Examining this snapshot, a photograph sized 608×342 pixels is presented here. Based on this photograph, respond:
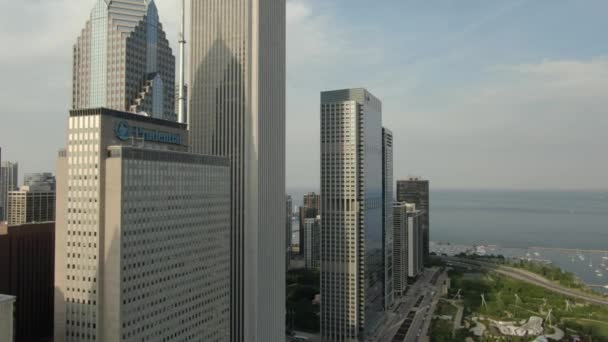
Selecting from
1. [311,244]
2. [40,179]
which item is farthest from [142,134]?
[311,244]

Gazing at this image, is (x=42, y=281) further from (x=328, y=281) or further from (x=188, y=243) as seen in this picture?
(x=328, y=281)

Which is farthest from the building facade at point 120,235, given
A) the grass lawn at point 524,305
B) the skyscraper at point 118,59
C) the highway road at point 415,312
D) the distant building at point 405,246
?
the distant building at point 405,246

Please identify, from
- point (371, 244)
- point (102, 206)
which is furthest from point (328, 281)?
point (102, 206)

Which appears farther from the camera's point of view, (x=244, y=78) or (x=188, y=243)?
(x=244, y=78)

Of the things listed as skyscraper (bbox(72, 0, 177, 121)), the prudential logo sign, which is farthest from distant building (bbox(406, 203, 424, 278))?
the prudential logo sign

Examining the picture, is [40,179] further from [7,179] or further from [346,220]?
[346,220]

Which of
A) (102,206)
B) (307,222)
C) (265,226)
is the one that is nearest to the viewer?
(102,206)

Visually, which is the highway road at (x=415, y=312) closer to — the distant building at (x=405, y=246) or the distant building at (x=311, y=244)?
the distant building at (x=405, y=246)
